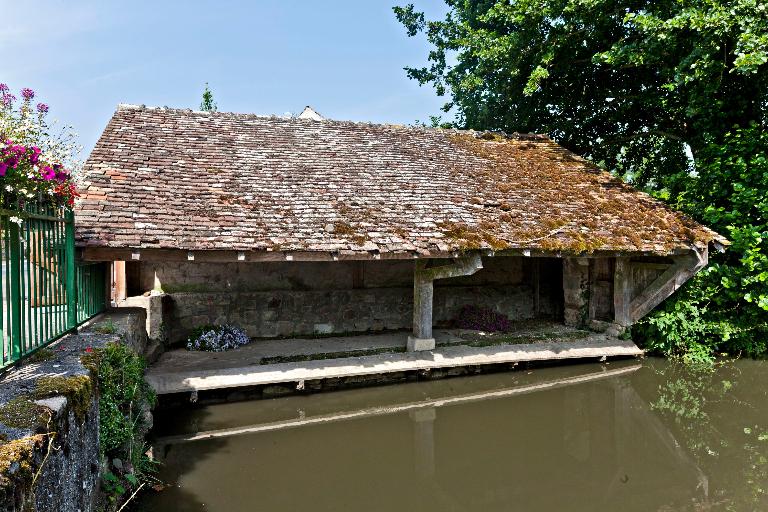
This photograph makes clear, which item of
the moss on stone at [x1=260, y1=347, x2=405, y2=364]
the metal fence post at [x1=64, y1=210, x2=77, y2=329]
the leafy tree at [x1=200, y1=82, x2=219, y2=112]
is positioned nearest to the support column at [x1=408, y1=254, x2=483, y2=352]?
the moss on stone at [x1=260, y1=347, x2=405, y2=364]

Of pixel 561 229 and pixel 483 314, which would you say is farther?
pixel 483 314

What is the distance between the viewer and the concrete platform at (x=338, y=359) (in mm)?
6164

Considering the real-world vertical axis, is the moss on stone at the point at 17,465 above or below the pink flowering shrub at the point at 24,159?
below

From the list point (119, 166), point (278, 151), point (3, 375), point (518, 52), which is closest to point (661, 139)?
point (518, 52)

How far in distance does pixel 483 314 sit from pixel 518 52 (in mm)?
6280

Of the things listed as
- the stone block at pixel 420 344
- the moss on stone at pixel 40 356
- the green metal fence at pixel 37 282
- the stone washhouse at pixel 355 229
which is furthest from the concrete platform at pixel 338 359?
the moss on stone at pixel 40 356

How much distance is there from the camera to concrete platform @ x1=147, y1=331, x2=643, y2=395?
6164 mm

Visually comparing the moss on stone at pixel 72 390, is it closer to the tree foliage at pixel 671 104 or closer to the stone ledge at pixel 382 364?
the stone ledge at pixel 382 364

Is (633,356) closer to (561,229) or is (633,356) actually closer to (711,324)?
(711,324)

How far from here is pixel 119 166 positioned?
7.19 m

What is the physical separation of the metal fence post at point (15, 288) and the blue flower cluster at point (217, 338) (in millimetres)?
4564

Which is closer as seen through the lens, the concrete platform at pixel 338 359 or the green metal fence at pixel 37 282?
the green metal fence at pixel 37 282

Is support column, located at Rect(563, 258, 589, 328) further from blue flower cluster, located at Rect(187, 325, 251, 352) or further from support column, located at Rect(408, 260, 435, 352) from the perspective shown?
blue flower cluster, located at Rect(187, 325, 251, 352)

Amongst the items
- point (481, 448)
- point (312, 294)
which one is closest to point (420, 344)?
point (312, 294)
